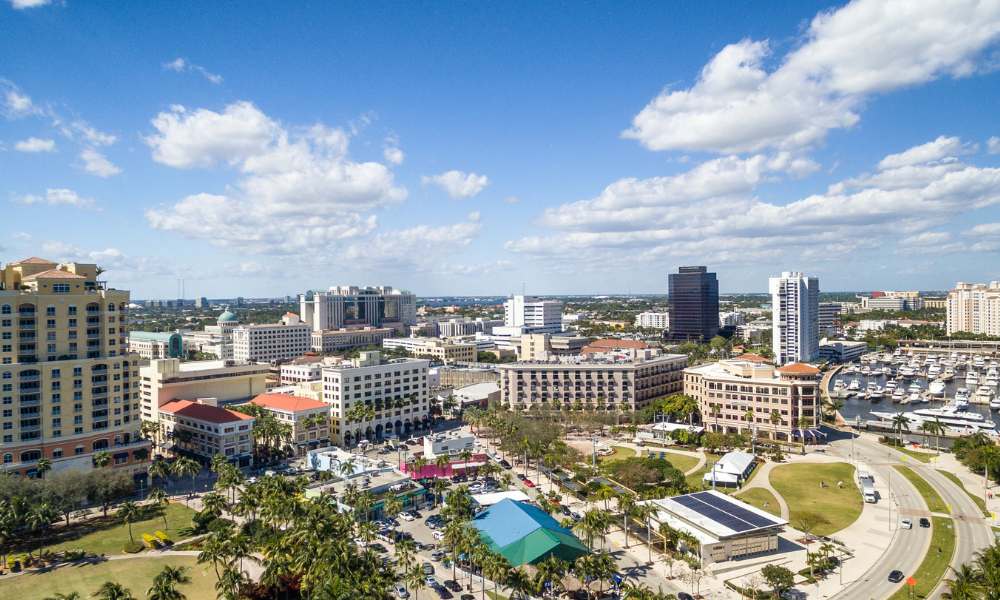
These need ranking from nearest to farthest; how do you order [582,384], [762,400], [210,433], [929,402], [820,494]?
1. [820,494]
2. [210,433]
3. [762,400]
4. [582,384]
5. [929,402]

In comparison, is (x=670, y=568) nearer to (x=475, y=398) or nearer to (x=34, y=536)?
(x=34, y=536)

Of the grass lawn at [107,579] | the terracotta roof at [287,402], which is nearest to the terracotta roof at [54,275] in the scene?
the terracotta roof at [287,402]

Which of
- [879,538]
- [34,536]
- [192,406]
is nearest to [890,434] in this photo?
[879,538]

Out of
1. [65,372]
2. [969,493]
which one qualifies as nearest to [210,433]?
[65,372]

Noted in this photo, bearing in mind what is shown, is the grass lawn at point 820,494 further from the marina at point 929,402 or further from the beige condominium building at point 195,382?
the beige condominium building at point 195,382

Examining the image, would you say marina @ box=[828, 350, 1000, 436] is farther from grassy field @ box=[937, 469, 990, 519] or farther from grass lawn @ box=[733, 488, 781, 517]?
grass lawn @ box=[733, 488, 781, 517]


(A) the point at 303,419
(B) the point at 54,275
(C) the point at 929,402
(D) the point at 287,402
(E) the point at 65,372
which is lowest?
(C) the point at 929,402

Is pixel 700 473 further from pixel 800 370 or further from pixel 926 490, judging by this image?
pixel 800 370
